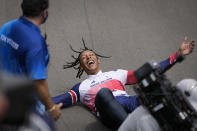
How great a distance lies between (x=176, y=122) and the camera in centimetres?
136

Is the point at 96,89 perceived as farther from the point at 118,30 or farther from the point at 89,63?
the point at 118,30

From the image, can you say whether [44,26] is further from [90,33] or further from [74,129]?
[74,129]

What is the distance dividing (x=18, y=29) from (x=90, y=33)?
183 cm

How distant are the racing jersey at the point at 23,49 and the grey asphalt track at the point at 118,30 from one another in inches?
45.3

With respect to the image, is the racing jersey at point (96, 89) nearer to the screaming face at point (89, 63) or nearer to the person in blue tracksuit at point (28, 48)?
the screaming face at point (89, 63)

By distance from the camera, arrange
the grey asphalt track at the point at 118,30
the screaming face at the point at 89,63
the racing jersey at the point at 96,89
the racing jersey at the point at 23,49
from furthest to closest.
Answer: the grey asphalt track at the point at 118,30 < the screaming face at the point at 89,63 < the racing jersey at the point at 96,89 < the racing jersey at the point at 23,49

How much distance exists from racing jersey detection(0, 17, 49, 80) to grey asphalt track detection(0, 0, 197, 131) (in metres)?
1.15

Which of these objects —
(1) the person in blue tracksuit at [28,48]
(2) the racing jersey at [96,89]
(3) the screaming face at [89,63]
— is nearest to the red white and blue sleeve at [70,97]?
(2) the racing jersey at [96,89]

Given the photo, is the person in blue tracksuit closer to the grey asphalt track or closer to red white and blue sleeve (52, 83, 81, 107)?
red white and blue sleeve (52, 83, 81, 107)

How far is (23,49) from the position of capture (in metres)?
1.53

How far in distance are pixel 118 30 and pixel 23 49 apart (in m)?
2.01

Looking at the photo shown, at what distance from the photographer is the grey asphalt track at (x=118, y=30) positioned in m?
3.00

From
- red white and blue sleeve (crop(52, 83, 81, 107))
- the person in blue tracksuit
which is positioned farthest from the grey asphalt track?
the person in blue tracksuit

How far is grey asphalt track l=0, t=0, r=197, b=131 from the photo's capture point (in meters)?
3.00
